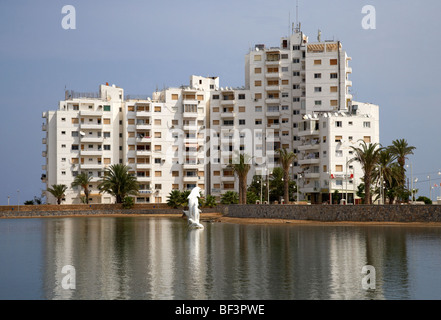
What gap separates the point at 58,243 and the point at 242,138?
74.1 m

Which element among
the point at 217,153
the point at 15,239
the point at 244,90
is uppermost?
the point at 244,90

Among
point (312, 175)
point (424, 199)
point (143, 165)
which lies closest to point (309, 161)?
point (312, 175)

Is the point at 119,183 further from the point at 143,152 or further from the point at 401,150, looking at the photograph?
the point at 401,150

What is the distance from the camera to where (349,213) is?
7238 centimetres

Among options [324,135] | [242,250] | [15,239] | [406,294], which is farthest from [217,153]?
[406,294]

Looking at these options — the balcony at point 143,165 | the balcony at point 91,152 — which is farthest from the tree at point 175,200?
the balcony at point 91,152

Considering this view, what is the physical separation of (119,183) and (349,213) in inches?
2133

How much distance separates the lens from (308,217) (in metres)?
76.2

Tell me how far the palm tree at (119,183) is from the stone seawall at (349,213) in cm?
3621

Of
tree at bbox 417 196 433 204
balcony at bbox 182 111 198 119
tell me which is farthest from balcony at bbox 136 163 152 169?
tree at bbox 417 196 433 204

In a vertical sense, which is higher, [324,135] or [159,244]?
[324,135]

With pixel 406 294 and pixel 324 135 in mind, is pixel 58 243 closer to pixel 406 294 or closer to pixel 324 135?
pixel 406 294

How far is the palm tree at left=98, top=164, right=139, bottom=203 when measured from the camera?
11544 centimetres

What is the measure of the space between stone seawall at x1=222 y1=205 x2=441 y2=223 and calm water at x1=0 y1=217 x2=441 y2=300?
6717 mm
